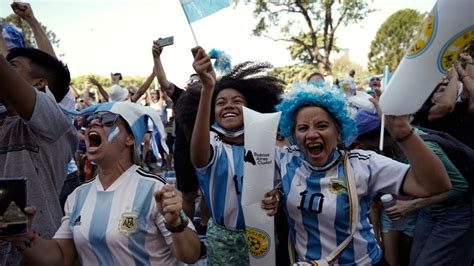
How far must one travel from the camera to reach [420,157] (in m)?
2.04

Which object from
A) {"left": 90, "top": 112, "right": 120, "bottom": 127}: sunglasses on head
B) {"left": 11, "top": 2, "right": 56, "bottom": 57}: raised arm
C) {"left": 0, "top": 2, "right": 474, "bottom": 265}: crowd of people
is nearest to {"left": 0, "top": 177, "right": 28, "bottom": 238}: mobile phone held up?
{"left": 0, "top": 2, "right": 474, "bottom": 265}: crowd of people

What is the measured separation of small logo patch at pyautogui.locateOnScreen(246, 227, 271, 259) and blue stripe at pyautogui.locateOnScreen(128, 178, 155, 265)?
0.55m

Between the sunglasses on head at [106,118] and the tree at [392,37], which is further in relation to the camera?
the tree at [392,37]

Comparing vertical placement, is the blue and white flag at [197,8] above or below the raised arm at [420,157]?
above

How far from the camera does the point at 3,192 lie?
1875 millimetres

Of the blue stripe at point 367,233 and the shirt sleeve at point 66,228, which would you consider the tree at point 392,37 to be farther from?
the shirt sleeve at point 66,228

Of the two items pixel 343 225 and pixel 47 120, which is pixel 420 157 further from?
pixel 47 120

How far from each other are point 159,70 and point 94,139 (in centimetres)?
212

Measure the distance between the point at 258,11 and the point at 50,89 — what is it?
78.5ft

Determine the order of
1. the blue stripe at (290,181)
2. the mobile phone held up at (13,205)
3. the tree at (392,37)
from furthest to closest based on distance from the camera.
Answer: the tree at (392,37) → the blue stripe at (290,181) → the mobile phone held up at (13,205)

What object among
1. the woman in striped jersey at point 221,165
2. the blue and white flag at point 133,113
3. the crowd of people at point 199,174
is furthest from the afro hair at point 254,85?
the blue and white flag at point 133,113

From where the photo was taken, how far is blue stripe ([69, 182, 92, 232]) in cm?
224

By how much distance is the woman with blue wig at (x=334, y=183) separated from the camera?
2195 mm

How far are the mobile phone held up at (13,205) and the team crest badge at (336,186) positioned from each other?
1.51m
